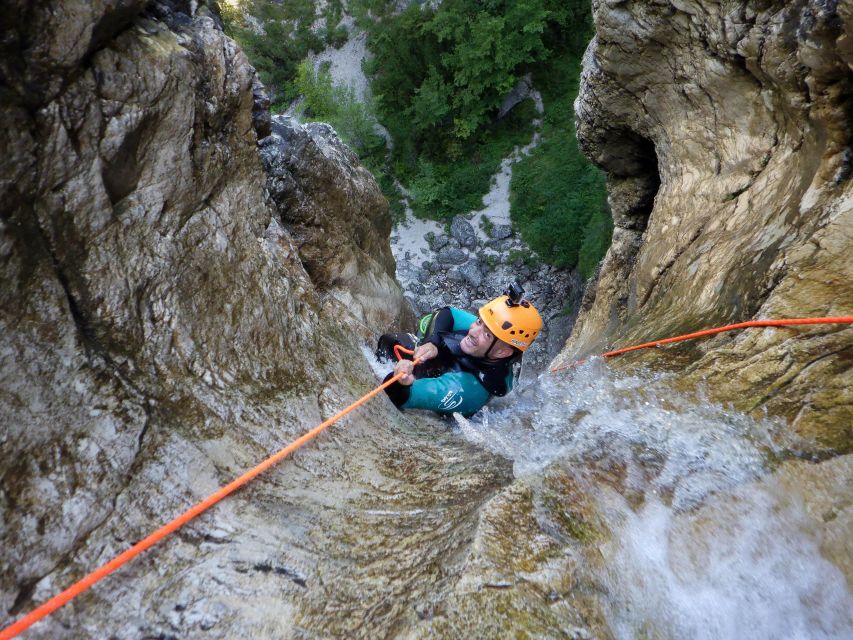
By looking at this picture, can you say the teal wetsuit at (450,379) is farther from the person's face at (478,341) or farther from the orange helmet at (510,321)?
the orange helmet at (510,321)

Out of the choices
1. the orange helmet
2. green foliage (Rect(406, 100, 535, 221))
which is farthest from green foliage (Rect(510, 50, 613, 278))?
the orange helmet

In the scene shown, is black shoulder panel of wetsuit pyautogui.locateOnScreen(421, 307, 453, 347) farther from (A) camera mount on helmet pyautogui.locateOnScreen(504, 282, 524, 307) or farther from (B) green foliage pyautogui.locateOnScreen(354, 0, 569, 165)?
(B) green foliage pyautogui.locateOnScreen(354, 0, 569, 165)

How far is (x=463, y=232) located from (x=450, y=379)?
1530 cm

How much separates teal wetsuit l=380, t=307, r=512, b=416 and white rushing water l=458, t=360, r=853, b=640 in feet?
5.03

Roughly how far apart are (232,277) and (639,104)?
5575mm

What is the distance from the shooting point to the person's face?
4.82 m

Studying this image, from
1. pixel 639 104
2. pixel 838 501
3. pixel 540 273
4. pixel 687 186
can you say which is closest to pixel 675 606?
pixel 838 501

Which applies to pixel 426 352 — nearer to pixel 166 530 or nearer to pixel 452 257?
pixel 166 530

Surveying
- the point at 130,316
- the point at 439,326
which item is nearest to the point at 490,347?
the point at 439,326

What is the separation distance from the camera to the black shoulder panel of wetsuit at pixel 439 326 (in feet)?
17.8

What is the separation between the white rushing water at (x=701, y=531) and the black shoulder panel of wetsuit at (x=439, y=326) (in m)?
2.25

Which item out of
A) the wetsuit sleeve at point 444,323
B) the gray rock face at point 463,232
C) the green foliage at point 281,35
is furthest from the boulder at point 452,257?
the wetsuit sleeve at point 444,323

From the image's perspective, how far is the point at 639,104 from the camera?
251 inches

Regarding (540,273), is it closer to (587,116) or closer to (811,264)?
(587,116)
